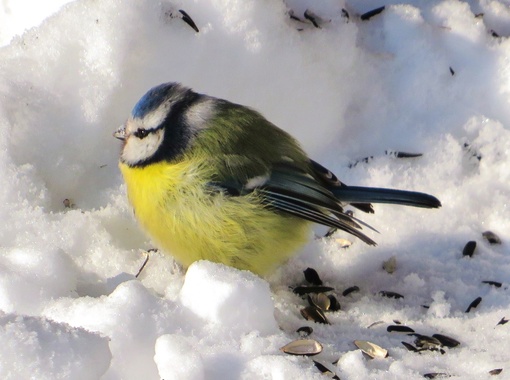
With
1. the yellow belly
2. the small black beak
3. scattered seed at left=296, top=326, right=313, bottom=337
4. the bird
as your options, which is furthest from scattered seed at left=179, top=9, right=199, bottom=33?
scattered seed at left=296, top=326, right=313, bottom=337

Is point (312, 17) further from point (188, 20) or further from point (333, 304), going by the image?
point (333, 304)

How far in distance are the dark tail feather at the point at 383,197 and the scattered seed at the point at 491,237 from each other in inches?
14.0

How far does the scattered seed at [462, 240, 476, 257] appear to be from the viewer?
355 cm

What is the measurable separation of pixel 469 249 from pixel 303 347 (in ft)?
3.86

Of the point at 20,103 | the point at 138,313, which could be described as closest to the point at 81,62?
the point at 20,103

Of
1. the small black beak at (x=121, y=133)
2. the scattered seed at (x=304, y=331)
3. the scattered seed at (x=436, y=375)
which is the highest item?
the small black beak at (x=121, y=133)

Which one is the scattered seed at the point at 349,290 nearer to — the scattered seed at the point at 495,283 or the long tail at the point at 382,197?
the long tail at the point at 382,197

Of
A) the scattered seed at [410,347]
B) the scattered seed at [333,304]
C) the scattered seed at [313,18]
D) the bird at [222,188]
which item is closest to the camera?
the scattered seed at [410,347]

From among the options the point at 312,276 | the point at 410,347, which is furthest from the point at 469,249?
the point at 410,347

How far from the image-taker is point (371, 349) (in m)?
2.75

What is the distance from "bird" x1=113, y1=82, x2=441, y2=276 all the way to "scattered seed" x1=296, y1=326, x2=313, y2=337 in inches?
13.9

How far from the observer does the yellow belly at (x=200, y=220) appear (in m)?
3.09

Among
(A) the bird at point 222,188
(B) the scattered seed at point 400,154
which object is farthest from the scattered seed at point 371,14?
(A) the bird at point 222,188

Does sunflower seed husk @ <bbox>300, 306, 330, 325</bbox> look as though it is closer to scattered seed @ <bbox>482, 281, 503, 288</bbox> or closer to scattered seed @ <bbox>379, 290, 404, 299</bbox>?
scattered seed @ <bbox>379, 290, 404, 299</bbox>
